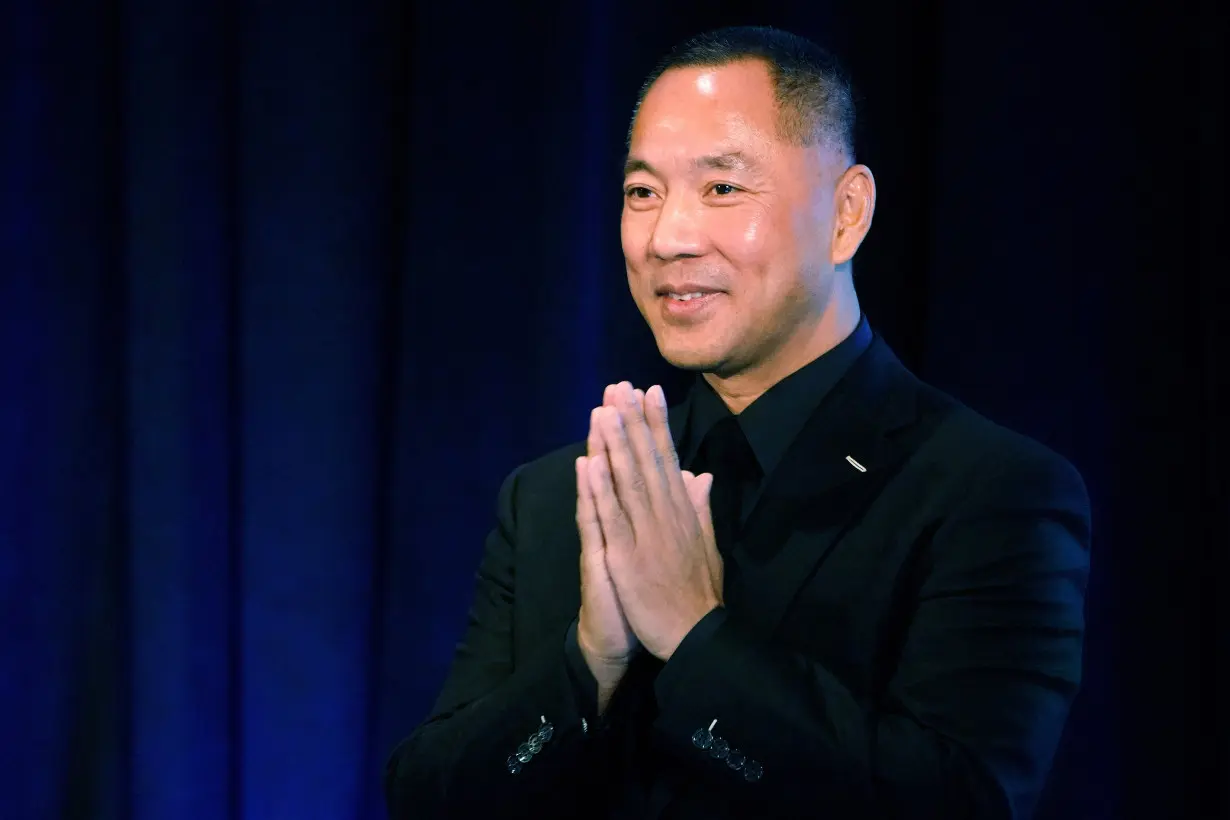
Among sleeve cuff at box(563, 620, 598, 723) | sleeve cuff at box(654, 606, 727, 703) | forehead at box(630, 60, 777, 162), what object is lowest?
sleeve cuff at box(563, 620, 598, 723)

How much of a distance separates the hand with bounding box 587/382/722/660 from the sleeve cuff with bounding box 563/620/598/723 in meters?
0.08

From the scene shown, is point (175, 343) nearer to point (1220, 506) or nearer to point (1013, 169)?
point (1013, 169)

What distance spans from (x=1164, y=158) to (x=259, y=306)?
1.37 m

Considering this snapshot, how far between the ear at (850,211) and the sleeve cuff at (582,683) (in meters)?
0.52

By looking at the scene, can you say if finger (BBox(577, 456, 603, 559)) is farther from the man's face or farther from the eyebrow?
the eyebrow

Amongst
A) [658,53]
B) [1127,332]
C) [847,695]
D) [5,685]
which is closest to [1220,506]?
[1127,332]

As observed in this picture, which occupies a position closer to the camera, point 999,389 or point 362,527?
point 999,389

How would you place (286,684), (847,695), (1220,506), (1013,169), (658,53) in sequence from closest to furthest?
1. (847,695)
2. (1220,506)
3. (1013,169)
4. (658,53)
5. (286,684)

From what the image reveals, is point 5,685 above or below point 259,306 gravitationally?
below

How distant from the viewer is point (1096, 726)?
1.59 meters

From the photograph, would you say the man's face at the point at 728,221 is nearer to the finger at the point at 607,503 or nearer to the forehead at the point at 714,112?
the forehead at the point at 714,112

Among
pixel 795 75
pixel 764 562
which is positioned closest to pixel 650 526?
pixel 764 562

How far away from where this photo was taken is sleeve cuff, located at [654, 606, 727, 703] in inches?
42.8

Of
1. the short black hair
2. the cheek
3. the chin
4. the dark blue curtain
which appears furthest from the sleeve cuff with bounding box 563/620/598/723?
the dark blue curtain
